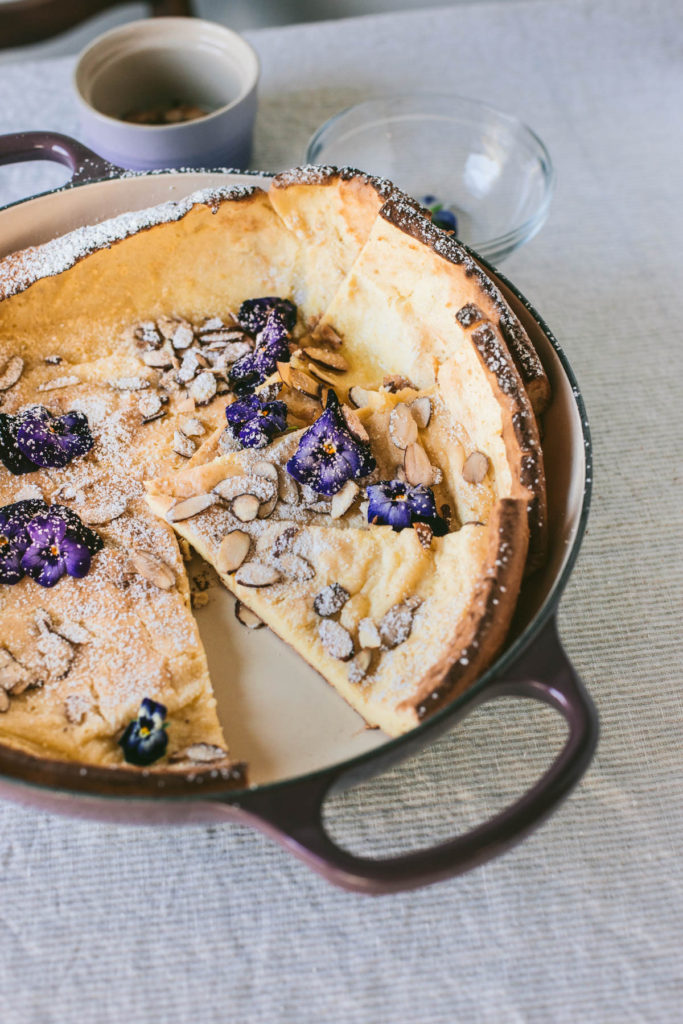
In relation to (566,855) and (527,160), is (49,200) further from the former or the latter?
(566,855)

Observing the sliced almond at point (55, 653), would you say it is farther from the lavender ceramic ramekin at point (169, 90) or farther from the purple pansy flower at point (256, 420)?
the lavender ceramic ramekin at point (169, 90)

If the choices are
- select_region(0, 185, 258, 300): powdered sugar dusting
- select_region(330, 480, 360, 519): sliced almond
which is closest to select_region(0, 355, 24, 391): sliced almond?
select_region(0, 185, 258, 300): powdered sugar dusting

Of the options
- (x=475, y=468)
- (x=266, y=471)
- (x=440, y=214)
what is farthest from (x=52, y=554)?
(x=440, y=214)

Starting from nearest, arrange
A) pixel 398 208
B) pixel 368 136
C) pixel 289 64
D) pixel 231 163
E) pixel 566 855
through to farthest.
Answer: pixel 566 855, pixel 398 208, pixel 231 163, pixel 368 136, pixel 289 64

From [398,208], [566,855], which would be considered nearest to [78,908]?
[566,855]

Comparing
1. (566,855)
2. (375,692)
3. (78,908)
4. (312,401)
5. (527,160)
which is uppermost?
(527,160)

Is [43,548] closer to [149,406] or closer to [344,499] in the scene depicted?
[149,406]

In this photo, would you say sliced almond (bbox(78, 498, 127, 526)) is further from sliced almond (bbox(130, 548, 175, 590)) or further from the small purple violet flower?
the small purple violet flower
